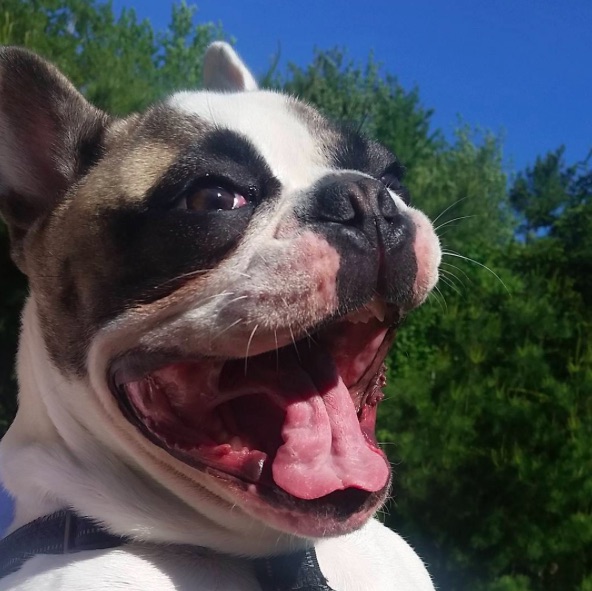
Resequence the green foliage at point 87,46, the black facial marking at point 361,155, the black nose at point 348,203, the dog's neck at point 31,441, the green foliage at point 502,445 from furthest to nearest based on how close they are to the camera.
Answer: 1. the green foliage at point 87,46
2. the green foliage at point 502,445
3. the black facial marking at point 361,155
4. the dog's neck at point 31,441
5. the black nose at point 348,203

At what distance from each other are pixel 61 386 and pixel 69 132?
2.73 feet

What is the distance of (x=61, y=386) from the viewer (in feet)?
6.51

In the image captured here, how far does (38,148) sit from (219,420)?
1119 millimetres

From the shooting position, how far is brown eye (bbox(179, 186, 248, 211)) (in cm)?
190

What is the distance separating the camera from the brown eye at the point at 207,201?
6.23ft

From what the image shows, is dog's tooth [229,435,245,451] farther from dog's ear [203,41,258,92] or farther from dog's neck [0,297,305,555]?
dog's ear [203,41,258,92]

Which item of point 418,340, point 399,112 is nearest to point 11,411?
point 418,340

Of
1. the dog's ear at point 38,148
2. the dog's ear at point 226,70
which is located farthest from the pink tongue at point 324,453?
the dog's ear at point 226,70

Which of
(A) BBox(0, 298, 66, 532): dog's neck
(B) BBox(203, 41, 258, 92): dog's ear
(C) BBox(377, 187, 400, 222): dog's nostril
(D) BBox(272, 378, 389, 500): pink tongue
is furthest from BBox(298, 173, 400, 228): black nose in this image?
(B) BBox(203, 41, 258, 92): dog's ear

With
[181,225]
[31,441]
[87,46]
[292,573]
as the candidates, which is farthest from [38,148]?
[87,46]

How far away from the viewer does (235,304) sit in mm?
1717

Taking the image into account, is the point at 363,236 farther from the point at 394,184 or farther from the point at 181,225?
the point at 394,184

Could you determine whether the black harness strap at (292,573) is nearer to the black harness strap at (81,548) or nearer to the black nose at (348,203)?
the black harness strap at (81,548)

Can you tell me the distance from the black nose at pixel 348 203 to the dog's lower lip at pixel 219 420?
37cm
